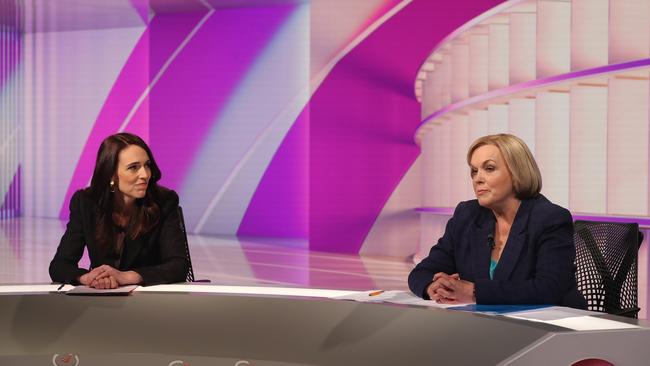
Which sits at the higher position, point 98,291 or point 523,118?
point 523,118

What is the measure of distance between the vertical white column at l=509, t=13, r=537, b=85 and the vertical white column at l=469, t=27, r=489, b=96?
57 centimetres

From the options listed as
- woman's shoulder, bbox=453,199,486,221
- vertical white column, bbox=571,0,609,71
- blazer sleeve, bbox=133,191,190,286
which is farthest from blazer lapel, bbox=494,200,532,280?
vertical white column, bbox=571,0,609,71

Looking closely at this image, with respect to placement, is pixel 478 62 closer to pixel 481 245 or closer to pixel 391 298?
pixel 481 245

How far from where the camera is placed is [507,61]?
488 cm

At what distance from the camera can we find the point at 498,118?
16.0ft

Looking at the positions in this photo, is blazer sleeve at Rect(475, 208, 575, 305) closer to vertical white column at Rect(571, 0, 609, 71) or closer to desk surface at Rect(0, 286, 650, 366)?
desk surface at Rect(0, 286, 650, 366)

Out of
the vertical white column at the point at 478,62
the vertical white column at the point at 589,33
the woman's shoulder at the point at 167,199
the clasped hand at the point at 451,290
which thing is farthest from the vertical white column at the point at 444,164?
the clasped hand at the point at 451,290

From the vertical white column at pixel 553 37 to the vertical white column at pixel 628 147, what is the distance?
64cm

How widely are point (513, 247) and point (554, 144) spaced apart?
94.2 inches

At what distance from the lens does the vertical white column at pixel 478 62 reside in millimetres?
5188

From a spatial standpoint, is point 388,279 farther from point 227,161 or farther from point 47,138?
point 47,138

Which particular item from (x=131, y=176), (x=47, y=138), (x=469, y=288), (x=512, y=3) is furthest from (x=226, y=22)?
(x=469, y=288)

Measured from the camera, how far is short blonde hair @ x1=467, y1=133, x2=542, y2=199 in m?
1.61

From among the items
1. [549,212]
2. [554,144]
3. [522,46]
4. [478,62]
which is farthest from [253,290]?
[478,62]
